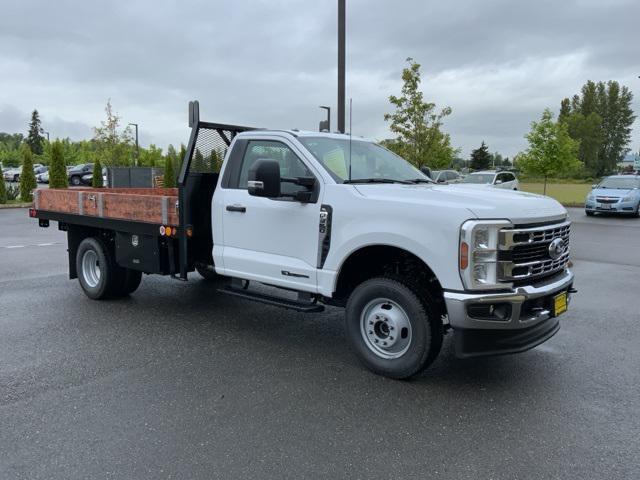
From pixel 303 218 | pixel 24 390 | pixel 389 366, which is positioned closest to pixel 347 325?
pixel 389 366

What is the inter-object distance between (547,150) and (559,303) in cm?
2730

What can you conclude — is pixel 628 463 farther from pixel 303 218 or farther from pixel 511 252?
pixel 303 218

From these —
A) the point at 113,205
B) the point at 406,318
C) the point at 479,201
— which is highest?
the point at 479,201

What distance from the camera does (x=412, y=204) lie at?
14.8 feet

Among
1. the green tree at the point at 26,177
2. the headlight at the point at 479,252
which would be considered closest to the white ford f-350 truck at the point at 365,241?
the headlight at the point at 479,252

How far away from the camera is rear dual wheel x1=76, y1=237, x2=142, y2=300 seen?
7.22 m

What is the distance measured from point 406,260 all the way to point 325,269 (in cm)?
71

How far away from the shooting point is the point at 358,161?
18.5 feet

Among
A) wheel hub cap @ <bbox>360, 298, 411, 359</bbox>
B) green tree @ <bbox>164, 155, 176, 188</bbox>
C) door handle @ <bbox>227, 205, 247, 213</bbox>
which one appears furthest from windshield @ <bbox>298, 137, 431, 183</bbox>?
green tree @ <bbox>164, 155, 176, 188</bbox>

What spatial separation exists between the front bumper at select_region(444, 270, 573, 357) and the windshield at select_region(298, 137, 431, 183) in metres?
1.66

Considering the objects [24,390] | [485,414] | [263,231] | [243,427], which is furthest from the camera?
[263,231]

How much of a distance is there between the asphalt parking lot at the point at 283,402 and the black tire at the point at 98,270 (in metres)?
0.43

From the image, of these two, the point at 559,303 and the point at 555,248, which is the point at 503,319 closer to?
the point at 559,303

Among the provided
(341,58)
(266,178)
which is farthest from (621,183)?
(266,178)
